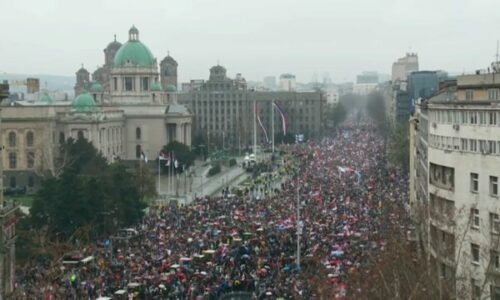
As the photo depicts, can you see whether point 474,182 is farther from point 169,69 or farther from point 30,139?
point 169,69

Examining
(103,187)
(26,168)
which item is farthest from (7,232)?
(26,168)

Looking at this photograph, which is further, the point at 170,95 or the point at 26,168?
the point at 170,95

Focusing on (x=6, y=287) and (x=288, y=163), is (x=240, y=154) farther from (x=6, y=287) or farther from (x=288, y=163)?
(x=6, y=287)

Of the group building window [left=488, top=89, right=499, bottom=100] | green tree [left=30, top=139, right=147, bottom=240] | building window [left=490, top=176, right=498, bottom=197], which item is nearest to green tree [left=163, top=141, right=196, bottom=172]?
green tree [left=30, top=139, right=147, bottom=240]

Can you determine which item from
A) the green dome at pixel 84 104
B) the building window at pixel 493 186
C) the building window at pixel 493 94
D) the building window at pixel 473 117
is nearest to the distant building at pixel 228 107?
the green dome at pixel 84 104

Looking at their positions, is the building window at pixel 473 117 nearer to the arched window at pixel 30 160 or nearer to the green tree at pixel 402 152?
the green tree at pixel 402 152

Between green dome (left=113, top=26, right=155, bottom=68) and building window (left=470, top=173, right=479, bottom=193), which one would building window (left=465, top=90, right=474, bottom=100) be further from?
green dome (left=113, top=26, right=155, bottom=68)

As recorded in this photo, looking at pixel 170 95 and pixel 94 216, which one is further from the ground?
pixel 170 95

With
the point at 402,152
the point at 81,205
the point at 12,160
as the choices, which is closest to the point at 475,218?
the point at 81,205
